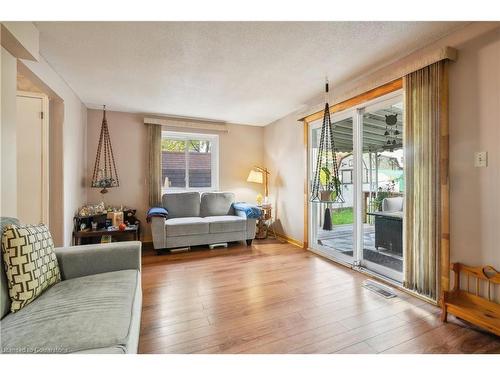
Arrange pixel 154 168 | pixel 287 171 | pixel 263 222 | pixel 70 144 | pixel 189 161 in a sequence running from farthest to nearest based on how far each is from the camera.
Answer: pixel 189 161 < pixel 263 222 < pixel 287 171 < pixel 154 168 < pixel 70 144

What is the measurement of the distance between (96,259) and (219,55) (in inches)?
81.9

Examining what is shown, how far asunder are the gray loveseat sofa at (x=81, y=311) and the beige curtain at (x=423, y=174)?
7.82 ft

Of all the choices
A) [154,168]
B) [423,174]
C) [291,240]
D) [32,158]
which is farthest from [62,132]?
[423,174]

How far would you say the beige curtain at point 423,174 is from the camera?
2043 mm

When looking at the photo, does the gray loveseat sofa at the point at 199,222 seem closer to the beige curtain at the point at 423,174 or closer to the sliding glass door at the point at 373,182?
the sliding glass door at the point at 373,182

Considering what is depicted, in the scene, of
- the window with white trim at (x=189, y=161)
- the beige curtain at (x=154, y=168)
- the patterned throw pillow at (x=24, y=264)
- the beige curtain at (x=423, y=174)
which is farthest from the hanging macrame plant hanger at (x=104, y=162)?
the beige curtain at (x=423, y=174)

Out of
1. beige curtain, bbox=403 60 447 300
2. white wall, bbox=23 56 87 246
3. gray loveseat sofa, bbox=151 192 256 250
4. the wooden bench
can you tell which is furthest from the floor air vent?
white wall, bbox=23 56 87 246

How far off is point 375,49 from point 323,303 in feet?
7.90

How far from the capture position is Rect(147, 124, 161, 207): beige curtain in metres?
4.25

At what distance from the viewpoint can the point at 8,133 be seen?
167 centimetres

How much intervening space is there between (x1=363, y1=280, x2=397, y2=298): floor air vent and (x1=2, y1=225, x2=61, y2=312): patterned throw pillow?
273 cm

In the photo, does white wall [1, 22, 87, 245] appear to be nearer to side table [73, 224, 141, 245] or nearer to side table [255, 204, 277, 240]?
side table [73, 224, 141, 245]

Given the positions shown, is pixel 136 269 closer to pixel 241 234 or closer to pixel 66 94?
pixel 241 234

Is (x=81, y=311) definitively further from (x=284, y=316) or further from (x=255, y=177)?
(x=255, y=177)
